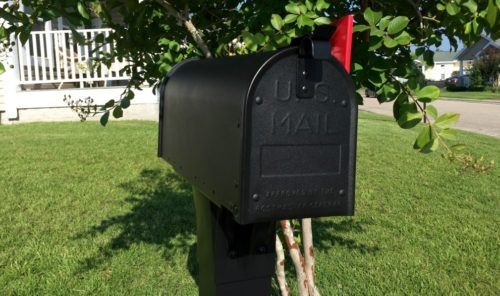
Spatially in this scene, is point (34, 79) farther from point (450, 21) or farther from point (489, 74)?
point (489, 74)

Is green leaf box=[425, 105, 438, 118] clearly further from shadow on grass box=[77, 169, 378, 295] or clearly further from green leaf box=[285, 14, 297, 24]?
shadow on grass box=[77, 169, 378, 295]

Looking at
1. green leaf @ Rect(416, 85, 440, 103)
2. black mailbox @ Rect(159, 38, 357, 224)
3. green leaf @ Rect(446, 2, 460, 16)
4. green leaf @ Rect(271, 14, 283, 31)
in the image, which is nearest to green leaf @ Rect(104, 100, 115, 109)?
green leaf @ Rect(271, 14, 283, 31)

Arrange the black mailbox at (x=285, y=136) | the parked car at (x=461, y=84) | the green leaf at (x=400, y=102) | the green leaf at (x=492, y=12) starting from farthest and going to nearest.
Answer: the parked car at (x=461, y=84), the green leaf at (x=400, y=102), the green leaf at (x=492, y=12), the black mailbox at (x=285, y=136)

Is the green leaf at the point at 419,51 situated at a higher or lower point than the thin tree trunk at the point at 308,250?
higher

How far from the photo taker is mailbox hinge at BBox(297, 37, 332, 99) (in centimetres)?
106

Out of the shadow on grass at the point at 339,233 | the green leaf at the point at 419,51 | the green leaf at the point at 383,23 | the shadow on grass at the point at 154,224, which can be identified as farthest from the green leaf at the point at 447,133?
the shadow on grass at the point at 339,233

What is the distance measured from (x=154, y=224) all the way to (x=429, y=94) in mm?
3125

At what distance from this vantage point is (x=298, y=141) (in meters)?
1.07

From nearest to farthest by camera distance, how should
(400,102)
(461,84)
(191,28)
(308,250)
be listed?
(400,102), (191,28), (308,250), (461,84)

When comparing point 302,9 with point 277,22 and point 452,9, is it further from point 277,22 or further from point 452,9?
point 452,9

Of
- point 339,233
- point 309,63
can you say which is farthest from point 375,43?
point 339,233

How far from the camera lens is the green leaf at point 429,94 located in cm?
149

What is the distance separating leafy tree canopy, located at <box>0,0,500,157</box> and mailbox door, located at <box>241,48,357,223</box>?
426 millimetres

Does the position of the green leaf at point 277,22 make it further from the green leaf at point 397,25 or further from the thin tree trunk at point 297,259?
the thin tree trunk at point 297,259
